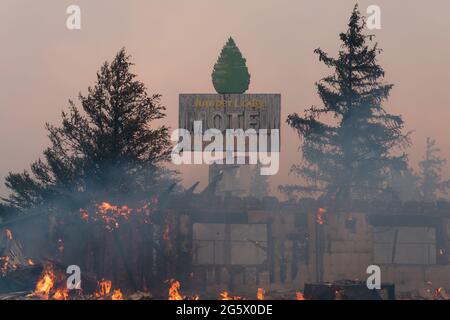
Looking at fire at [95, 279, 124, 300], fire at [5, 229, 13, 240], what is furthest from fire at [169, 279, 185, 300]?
fire at [5, 229, 13, 240]

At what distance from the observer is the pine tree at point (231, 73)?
181ft

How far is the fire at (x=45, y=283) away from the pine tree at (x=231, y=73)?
2202 centimetres

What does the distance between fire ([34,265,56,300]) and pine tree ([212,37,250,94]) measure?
22020mm

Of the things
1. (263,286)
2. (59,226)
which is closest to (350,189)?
(263,286)

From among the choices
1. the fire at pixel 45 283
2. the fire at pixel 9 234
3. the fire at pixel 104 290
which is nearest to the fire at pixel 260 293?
the fire at pixel 104 290

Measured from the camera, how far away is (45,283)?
115 feet

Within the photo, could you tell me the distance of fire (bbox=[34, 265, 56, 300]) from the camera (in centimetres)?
3441

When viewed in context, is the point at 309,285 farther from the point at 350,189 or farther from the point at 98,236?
the point at 350,189

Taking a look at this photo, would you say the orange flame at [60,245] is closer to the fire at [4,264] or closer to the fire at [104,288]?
the fire at [4,264]

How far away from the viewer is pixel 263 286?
133ft

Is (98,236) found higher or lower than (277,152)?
lower

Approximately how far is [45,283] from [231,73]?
23.4 meters

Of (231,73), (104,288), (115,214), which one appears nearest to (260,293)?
(104,288)
